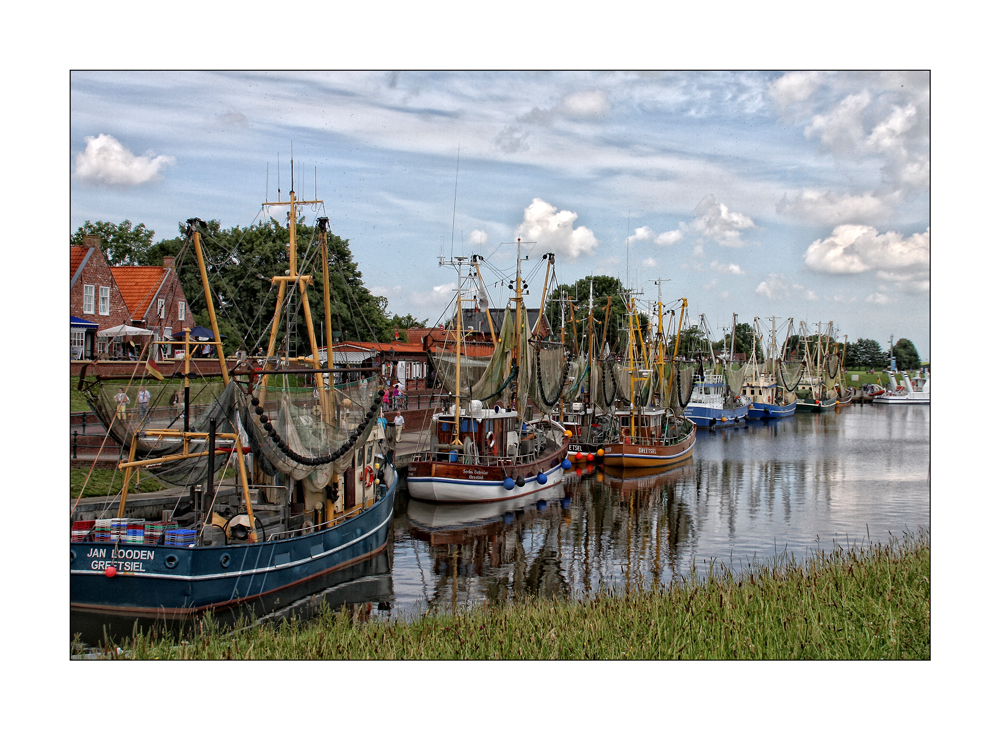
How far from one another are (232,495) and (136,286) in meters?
31.6

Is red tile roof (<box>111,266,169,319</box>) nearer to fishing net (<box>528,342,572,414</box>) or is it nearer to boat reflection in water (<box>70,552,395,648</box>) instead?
fishing net (<box>528,342,572,414</box>)

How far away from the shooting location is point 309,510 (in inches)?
817

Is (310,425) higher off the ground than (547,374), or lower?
lower

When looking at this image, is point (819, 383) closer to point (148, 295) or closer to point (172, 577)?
point (148, 295)

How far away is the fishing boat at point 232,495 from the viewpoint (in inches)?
647

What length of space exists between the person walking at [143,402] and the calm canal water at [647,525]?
7173 millimetres

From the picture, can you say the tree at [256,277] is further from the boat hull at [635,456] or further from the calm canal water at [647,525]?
the calm canal water at [647,525]

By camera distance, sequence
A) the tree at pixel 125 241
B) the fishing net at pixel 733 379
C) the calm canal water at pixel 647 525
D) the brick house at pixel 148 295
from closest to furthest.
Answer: the calm canal water at pixel 647 525 < the brick house at pixel 148 295 < the tree at pixel 125 241 < the fishing net at pixel 733 379

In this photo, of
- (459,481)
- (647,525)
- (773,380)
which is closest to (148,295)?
(459,481)

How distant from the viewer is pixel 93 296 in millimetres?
39312

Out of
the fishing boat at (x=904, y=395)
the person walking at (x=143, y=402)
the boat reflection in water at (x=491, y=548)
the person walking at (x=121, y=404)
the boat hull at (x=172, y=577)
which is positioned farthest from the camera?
the fishing boat at (x=904, y=395)

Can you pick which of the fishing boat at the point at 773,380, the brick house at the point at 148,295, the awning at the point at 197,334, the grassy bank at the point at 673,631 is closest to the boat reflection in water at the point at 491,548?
the grassy bank at the point at 673,631

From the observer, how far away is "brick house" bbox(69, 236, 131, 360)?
37.5 meters

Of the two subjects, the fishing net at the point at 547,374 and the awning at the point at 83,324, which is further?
the fishing net at the point at 547,374
